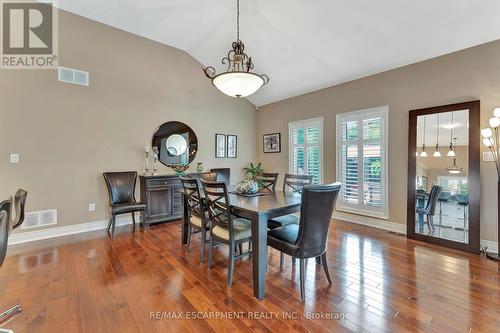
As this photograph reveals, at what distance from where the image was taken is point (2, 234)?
1.49 meters

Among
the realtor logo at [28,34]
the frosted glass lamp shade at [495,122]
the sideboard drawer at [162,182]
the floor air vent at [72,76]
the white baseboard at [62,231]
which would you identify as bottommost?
the white baseboard at [62,231]

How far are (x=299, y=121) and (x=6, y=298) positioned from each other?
17.8ft

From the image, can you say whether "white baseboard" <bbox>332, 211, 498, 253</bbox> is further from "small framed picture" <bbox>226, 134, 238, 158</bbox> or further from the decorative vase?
"small framed picture" <bbox>226, 134, 238, 158</bbox>

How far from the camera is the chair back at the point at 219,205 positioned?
226 centimetres

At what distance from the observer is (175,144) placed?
201 inches

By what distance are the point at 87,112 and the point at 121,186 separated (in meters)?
1.45

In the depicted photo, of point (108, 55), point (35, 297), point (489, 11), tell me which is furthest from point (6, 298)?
point (489, 11)

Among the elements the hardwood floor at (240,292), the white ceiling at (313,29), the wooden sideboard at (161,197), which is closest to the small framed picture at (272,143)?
the white ceiling at (313,29)

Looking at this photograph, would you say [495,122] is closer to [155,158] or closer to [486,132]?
[486,132]

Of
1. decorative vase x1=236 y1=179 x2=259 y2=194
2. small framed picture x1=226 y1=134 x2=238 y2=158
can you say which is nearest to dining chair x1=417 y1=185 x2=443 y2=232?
decorative vase x1=236 y1=179 x2=259 y2=194

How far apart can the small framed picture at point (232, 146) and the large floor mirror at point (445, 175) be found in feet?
12.8

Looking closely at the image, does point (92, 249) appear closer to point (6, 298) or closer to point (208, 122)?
point (6, 298)

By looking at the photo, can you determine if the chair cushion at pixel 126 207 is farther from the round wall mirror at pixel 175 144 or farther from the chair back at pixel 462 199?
the chair back at pixel 462 199

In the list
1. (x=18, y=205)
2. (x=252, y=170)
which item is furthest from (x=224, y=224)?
(x=252, y=170)
